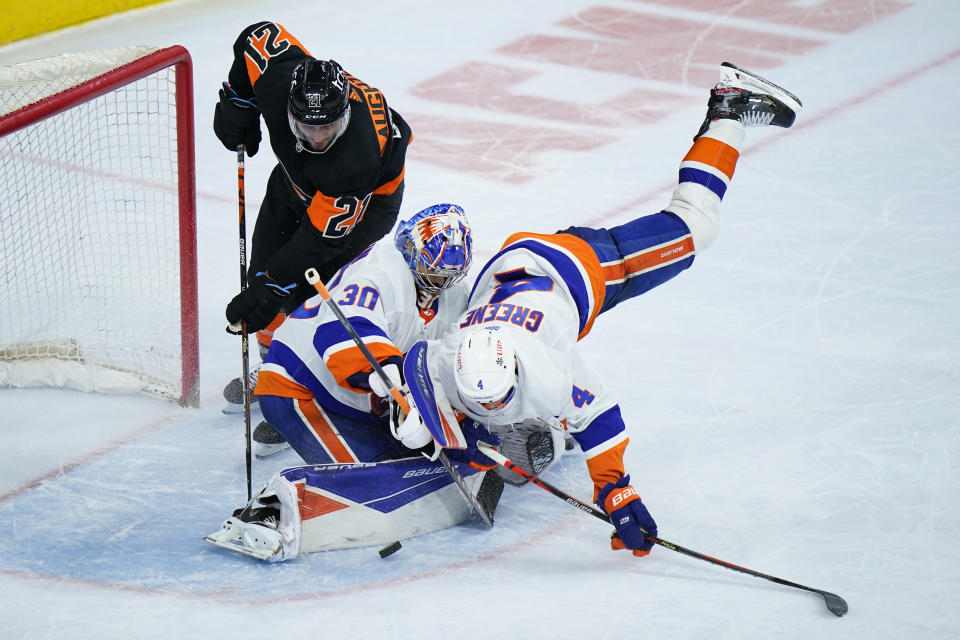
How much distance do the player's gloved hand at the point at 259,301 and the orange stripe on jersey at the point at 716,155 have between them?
4.62 feet

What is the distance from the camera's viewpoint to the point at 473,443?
339 cm

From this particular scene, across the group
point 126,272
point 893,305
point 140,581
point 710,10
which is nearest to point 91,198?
point 126,272

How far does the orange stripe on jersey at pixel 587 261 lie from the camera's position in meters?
3.51

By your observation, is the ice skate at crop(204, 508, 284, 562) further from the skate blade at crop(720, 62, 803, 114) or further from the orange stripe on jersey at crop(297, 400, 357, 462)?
the skate blade at crop(720, 62, 803, 114)

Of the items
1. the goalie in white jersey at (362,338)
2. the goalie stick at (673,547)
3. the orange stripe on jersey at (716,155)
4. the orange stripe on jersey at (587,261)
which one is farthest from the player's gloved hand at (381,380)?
the orange stripe on jersey at (716,155)

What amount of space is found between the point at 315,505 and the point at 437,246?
0.77 m

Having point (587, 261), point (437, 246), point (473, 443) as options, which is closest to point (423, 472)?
point (473, 443)

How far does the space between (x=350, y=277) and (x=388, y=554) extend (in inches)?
30.1

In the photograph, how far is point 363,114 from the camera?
143 inches

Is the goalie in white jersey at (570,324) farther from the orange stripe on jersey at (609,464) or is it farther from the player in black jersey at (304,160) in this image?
the player in black jersey at (304,160)

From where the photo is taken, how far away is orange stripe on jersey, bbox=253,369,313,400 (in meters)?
3.44

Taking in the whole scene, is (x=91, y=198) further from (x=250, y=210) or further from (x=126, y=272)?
(x=250, y=210)

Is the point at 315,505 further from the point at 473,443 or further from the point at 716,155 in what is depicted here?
the point at 716,155

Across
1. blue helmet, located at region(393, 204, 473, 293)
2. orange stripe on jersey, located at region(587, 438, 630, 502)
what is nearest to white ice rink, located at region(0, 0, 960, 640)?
orange stripe on jersey, located at region(587, 438, 630, 502)
